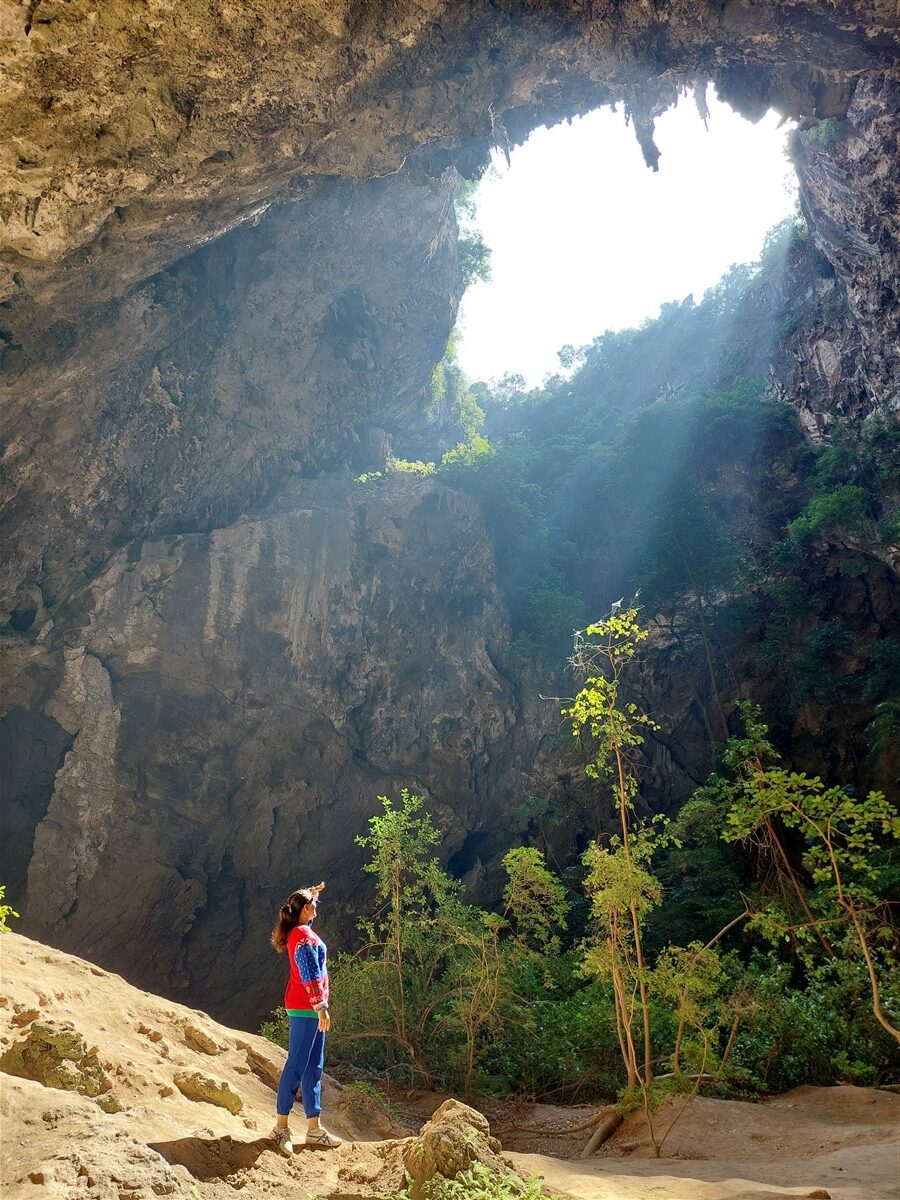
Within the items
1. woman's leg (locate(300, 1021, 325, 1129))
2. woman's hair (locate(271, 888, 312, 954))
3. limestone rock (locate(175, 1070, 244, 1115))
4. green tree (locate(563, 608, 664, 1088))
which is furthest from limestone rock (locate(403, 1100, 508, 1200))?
green tree (locate(563, 608, 664, 1088))

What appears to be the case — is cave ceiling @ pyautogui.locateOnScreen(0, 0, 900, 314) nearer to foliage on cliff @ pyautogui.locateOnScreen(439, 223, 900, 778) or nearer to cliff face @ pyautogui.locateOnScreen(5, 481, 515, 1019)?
cliff face @ pyautogui.locateOnScreen(5, 481, 515, 1019)

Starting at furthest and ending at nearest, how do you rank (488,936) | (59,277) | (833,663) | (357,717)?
(357,717) → (833,663) → (59,277) → (488,936)

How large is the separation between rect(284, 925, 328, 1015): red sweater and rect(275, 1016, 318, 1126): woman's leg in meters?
0.10

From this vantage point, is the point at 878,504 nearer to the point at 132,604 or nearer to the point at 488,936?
the point at 488,936

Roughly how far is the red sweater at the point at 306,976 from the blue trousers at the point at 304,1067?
10 centimetres

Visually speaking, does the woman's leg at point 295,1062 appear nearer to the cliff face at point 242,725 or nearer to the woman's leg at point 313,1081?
the woman's leg at point 313,1081

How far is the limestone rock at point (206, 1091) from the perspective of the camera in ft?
17.2

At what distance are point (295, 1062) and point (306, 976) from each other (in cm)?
52

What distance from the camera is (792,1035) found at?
26.3ft

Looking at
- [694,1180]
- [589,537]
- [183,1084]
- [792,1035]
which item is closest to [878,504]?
[589,537]

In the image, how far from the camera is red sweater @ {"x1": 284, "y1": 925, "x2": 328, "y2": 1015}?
15.8 feet

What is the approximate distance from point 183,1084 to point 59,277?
11847mm

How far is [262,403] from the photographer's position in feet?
69.6

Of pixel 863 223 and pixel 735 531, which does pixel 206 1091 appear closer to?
pixel 863 223
